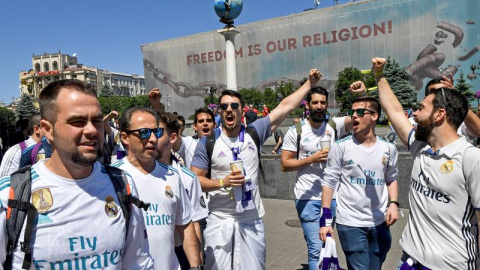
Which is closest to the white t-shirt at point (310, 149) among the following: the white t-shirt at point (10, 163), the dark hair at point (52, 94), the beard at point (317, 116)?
the beard at point (317, 116)

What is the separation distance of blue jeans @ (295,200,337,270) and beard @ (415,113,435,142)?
2024mm

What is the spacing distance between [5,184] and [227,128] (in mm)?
2482

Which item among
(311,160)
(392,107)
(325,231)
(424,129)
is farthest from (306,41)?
(424,129)

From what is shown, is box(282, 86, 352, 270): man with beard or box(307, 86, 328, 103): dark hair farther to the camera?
box(307, 86, 328, 103): dark hair

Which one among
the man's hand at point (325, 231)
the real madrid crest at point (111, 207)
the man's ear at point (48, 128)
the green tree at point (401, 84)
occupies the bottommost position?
the man's hand at point (325, 231)

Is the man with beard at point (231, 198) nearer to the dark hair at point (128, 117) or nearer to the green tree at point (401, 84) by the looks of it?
the dark hair at point (128, 117)

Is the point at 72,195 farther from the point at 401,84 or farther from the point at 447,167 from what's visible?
the point at 401,84

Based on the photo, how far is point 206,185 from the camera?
379cm

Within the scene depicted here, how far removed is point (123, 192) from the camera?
210cm

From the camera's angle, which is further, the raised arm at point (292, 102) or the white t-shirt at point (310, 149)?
the white t-shirt at point (310, 149)

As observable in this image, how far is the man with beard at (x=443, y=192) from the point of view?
8.59 ft

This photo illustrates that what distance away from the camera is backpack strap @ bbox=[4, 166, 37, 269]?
1718 millimetres

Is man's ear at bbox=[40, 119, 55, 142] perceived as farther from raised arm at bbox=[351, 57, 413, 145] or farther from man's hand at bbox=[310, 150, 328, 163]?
man's hand at bbox=[310, 150, 328, 163]

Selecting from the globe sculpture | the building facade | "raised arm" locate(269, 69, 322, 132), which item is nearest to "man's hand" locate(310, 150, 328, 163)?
"raised arm" locate(269, 69, 322, 132)
